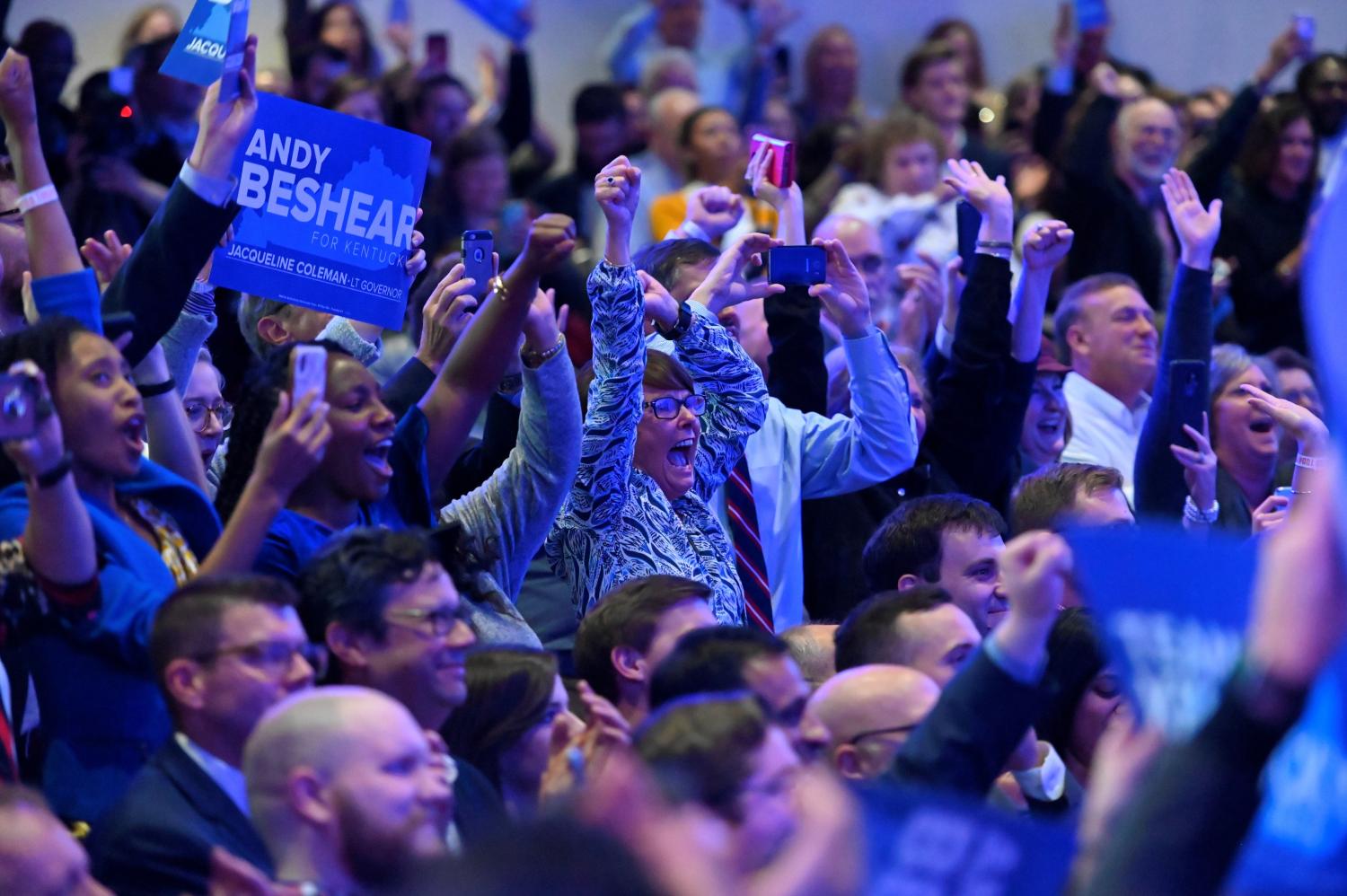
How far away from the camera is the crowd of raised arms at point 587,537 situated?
2.24 metres

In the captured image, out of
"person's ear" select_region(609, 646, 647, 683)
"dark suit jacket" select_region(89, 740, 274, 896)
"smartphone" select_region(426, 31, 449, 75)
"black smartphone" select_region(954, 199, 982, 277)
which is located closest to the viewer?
"dark suit jacket" select_region(89, 740, 274, 896)

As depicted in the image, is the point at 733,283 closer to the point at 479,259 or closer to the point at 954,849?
the point at 479,259

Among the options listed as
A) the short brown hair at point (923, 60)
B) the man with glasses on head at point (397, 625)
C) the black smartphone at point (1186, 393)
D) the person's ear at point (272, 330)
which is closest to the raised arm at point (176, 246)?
the man with glasses on head at point (397, 625)

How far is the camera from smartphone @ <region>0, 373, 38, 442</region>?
292 centimetres

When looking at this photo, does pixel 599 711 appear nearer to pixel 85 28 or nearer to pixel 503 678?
pixel 503 678

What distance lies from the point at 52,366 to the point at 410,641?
70 cm

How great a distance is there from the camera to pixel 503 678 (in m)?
3.47

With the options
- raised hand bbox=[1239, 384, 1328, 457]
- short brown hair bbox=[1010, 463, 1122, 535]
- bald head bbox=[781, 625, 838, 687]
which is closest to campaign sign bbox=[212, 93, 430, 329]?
bald head bbox=[781, 625, 838, 687]

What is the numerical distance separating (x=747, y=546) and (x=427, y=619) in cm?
147

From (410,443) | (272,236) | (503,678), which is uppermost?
(272,236)

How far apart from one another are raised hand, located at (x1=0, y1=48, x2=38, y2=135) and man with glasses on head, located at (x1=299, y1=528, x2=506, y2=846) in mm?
1053

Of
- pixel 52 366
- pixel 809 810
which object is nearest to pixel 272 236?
pixel 52 366

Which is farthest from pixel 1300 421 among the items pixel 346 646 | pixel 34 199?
pixel 34 199

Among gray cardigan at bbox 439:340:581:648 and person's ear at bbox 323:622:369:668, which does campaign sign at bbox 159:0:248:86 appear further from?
person's ear at bbox 323:622:369:668
